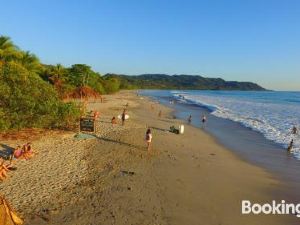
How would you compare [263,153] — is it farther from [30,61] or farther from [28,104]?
[30,61]

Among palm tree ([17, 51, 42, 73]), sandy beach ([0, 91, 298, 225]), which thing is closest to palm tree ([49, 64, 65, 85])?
palm tree ([17, 51, 42, 73])

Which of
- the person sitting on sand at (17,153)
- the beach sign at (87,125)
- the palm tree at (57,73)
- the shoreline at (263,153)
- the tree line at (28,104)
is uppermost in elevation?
the palm tree at (57,73)

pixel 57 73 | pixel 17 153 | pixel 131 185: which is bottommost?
pixel 131 185

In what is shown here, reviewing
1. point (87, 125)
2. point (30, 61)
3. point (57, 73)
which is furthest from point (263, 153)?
point (57, 73)

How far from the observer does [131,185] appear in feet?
43.9

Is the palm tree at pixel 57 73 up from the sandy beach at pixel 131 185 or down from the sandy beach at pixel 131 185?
up

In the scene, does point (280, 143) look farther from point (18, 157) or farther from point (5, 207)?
point (5, 207)

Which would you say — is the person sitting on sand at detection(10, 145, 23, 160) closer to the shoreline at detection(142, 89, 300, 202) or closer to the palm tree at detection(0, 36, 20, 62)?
the shoreline at detection(142, 89, 300, 202)

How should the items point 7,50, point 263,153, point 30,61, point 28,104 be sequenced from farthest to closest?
point 30,61, point 7,50, point 263,153, point 28,104

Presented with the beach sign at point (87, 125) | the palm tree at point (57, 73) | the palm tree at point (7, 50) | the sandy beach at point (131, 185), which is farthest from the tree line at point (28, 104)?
the palm tree at point (57, 73)

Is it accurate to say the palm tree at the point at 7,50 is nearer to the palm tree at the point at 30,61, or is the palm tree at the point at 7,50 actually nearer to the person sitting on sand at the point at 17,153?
the palm tree at the point at 30,61

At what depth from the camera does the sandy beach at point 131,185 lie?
1067 cm

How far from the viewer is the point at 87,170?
14953 millimetres

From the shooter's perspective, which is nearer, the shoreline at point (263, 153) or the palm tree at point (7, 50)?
the shoreline at point (263, 153)
